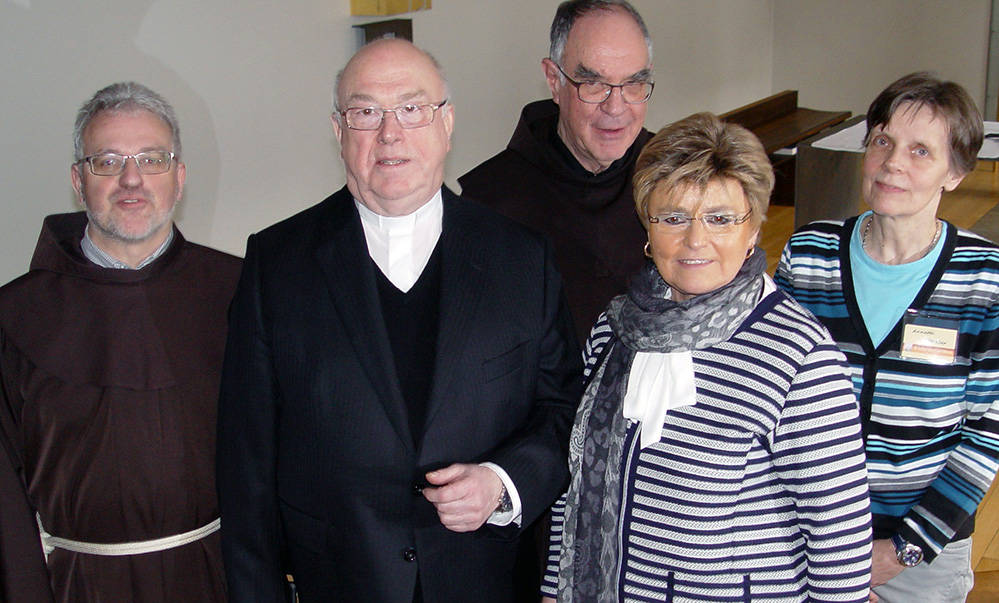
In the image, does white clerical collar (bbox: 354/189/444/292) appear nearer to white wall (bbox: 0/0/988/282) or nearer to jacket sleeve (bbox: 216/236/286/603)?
jacket sleeve (bbox: 216/236/286/603)

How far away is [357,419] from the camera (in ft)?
6.40

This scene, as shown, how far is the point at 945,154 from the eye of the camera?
2.19 metres

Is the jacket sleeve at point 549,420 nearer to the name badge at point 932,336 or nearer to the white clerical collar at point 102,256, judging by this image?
the name badge at point 932,336

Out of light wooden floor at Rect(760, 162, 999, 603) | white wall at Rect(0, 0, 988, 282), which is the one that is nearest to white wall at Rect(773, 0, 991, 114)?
light wooden floor at Rect(760, 162, 999, 603)

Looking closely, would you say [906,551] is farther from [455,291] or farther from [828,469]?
[455,291]

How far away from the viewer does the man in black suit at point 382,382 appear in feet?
6.41

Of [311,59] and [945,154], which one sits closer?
[945,154]

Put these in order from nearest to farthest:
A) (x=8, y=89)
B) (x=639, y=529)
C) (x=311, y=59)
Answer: (x=639, y=529)
(x=8, y=89)
(x=311, y=59)

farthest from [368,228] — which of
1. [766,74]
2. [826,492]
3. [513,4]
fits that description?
[766,74]

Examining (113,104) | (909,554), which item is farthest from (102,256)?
(909,554)

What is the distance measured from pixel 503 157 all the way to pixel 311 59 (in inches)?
82.7

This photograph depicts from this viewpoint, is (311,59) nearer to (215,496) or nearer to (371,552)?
(215,496)

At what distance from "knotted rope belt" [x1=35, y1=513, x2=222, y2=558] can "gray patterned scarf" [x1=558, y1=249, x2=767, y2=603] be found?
930 mm

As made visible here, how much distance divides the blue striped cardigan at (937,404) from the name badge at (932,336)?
17 mm
